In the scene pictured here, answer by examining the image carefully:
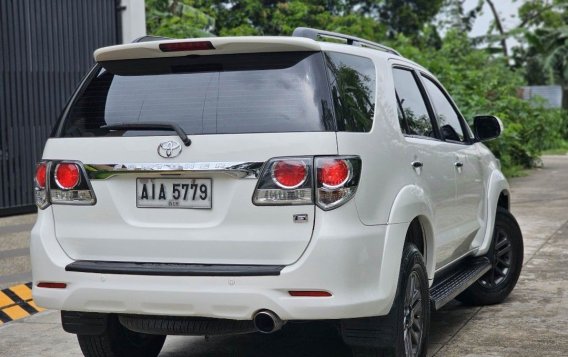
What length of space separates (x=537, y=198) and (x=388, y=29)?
2866 cm

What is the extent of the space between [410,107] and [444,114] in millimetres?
868

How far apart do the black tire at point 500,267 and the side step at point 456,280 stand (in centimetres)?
35

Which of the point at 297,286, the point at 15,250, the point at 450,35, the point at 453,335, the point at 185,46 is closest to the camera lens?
the point at 297,286

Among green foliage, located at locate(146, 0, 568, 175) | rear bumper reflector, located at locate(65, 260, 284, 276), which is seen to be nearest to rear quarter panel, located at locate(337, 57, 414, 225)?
rear bumper reflector, located at locate(65, 260, 284, 276)

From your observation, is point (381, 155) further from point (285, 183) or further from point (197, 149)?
point (197, 149)

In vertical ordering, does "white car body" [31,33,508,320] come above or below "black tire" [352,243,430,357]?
above

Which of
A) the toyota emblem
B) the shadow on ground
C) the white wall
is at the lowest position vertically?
the shadow on ground

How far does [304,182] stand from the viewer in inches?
160

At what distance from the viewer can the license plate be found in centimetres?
421

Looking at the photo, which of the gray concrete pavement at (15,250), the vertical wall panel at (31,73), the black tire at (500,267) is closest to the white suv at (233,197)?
the black tire at (500,267)

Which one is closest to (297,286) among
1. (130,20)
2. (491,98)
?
(130,20)

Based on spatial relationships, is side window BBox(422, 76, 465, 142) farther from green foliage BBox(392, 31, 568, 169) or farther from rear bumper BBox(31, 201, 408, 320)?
green foliage BBox(392, 31, 568, 169)

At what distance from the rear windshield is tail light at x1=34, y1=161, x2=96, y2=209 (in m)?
0.18

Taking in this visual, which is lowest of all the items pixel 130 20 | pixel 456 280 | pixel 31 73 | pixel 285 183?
pixel 456 280
